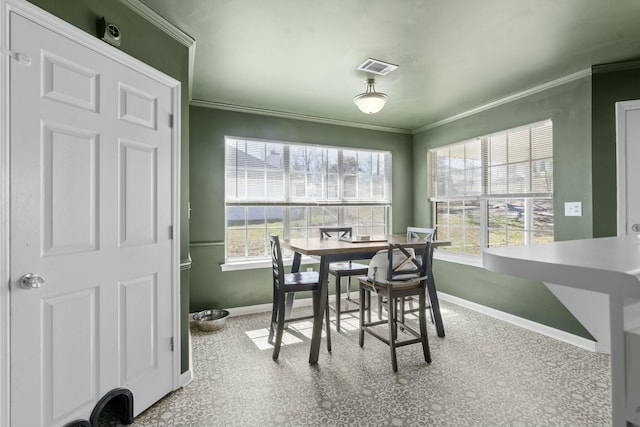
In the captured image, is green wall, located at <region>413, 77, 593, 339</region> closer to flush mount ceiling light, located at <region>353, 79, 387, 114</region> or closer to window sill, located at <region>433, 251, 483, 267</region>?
window sill, located at <region>433, 251, 483, 267</region>

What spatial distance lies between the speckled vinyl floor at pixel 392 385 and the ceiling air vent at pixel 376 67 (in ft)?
8.37

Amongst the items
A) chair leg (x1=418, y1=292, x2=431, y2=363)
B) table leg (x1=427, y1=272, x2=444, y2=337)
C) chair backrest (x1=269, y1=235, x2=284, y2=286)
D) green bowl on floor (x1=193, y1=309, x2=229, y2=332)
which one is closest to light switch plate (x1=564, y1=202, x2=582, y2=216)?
table leg (x1=427, y1=272, x2=444, y2=337)

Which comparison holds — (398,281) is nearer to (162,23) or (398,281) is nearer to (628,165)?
(628,165)

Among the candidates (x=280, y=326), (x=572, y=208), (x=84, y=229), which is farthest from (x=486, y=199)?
(x=84, y=229)

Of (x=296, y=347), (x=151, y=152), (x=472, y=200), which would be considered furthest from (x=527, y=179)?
(x=151, y=152)

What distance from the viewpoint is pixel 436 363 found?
2758 millimetres

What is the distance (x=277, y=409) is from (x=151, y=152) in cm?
188

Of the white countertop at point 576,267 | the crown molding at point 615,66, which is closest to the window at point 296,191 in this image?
the crown molding at point 615,66

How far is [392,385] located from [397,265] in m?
0.90

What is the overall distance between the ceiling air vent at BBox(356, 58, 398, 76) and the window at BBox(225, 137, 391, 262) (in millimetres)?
1661

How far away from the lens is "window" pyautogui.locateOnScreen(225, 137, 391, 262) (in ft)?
13.5

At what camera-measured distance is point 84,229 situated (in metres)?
1.78

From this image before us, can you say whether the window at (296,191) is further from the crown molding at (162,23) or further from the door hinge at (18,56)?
the door hinge at (18,56)

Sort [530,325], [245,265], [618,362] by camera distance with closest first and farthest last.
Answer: [618,362]
[530,325]
[245,265]
